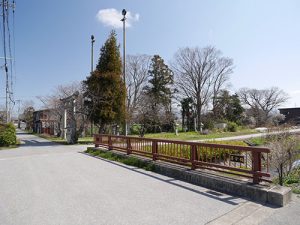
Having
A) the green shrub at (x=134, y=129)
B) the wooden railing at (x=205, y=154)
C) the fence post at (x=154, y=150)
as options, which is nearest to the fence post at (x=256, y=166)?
the wooden railing at (x=205, y=154)

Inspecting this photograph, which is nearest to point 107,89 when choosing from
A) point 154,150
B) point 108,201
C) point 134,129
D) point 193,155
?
point 154,150

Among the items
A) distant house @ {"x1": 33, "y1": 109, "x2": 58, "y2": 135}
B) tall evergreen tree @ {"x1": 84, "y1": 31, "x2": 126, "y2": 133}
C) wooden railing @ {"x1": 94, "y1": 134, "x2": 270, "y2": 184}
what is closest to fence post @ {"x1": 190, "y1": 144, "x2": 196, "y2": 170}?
wooden railing @ {"x1": 94, "y1": 134, "x2": 270, "y2": 184}

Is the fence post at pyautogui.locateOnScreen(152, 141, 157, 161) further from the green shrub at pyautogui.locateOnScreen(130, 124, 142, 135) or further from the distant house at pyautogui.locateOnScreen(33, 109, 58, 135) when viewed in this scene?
the distant house at pyautogui.locateOnScreen(33, 109, 58, 135)

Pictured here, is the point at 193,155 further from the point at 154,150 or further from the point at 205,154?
the point at 154,150

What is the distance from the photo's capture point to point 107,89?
19078mm

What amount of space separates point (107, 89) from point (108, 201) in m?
14.9

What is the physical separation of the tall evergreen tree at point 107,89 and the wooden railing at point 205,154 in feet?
25.2

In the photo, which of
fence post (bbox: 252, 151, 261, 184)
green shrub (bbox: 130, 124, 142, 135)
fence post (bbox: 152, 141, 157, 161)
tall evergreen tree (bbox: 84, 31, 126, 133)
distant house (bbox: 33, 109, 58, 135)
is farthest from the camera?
distant house (bbox: 33, 109, 58, 135)

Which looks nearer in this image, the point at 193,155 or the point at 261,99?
the point at 193,155

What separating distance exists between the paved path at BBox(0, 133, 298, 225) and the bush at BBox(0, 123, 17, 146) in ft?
35.9

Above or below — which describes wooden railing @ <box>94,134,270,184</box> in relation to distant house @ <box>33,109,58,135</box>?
below

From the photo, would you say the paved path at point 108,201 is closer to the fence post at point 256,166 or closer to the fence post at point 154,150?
the fence post at point 256,166

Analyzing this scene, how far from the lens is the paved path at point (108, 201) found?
13.2 ft

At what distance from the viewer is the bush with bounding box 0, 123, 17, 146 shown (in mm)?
16781
